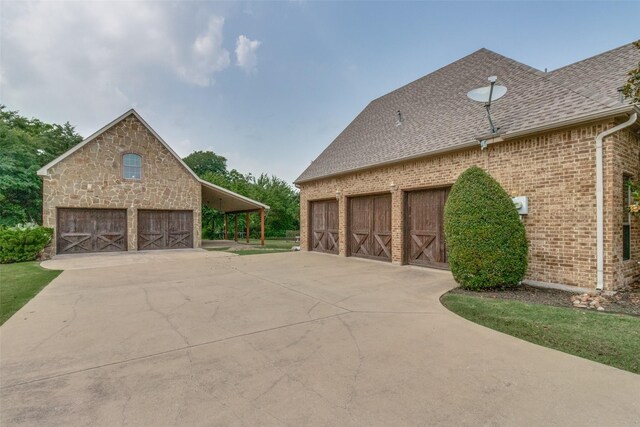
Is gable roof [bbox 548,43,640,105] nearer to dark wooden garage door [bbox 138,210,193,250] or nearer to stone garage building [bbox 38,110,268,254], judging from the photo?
stone garage building [bbox 38,110,268,254]

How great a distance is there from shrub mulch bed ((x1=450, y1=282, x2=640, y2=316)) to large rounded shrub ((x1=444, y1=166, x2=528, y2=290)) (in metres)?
0.25

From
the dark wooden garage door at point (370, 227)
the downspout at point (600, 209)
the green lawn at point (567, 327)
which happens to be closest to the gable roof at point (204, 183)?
the dark wooden garage door at point (370, 227)

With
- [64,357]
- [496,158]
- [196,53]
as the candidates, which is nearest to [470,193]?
[496,158]

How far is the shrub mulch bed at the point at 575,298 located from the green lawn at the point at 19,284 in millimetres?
7858

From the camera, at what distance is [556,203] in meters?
6.14

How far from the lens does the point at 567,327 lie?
3770 millimetres

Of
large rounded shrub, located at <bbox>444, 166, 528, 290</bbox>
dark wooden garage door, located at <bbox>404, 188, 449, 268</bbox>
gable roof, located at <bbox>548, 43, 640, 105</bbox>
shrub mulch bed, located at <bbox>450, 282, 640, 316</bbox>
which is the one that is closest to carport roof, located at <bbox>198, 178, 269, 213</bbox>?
dark wooden garage door, located at <bbox>404, 188, 449, 268</bbox>

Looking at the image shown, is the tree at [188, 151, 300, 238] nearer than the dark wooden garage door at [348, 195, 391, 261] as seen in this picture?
No

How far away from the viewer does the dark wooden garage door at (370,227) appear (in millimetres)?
10164

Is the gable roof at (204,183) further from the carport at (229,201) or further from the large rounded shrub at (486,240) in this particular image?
the large rounded shrub at (486,240)

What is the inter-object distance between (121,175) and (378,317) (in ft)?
48.0

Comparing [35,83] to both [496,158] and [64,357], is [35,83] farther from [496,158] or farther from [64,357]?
[496,158]

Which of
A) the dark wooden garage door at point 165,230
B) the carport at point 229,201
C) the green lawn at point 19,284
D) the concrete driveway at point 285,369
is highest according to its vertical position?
the carport at point 229,201

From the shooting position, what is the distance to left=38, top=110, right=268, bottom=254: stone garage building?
515 inches
